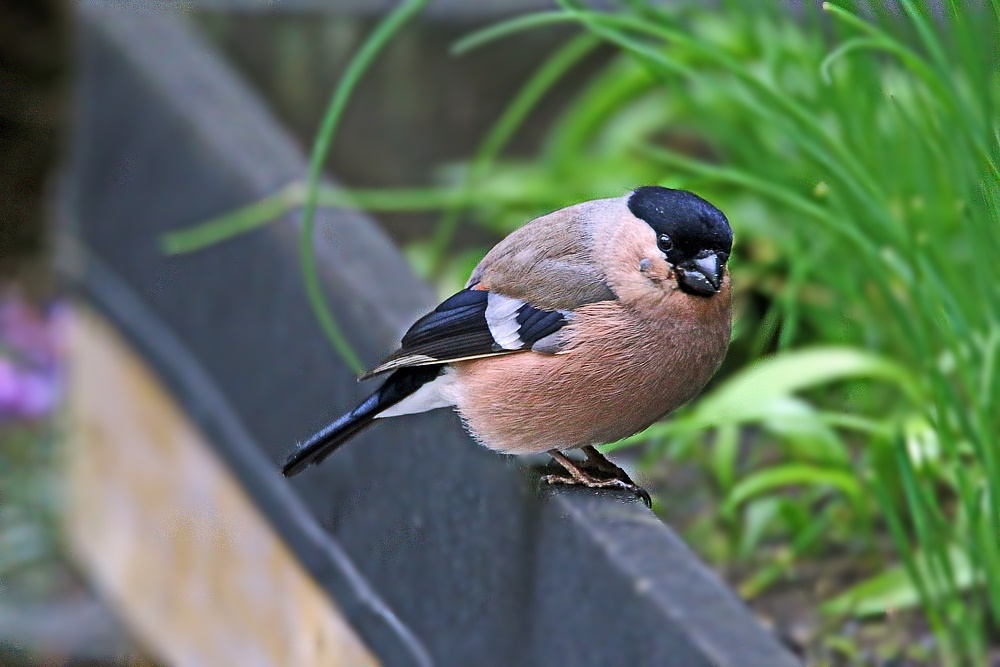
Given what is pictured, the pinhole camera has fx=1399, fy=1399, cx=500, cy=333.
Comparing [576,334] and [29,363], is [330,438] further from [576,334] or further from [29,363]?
[29,363]

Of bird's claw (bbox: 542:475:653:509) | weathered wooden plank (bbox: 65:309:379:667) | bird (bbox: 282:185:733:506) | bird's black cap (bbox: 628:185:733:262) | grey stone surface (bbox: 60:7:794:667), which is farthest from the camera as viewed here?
weathered wooden plank (bbox: 65:309:379:667)

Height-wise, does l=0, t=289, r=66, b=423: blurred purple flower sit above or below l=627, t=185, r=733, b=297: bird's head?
below

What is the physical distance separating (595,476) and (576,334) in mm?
396

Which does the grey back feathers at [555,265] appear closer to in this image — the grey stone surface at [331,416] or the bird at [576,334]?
the bird at [576,334]

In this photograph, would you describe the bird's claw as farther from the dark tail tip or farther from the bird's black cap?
the bird's black cap

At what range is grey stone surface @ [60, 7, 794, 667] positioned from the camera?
2.08 m

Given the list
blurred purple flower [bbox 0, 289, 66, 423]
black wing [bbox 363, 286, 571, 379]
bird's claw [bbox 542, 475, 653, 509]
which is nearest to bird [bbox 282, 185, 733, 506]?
black wing [bbox 363, 286, 571, 379]

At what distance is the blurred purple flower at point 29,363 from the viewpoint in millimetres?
4613

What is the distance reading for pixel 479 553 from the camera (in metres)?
2.31

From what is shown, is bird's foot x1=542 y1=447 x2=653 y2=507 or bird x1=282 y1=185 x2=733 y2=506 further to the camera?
bird's foot x1=542 y1=447 x2=653 y2=507

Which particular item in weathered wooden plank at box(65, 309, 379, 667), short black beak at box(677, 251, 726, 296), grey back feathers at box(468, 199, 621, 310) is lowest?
weathered wooden plank at box(65, 309, 379, 667)

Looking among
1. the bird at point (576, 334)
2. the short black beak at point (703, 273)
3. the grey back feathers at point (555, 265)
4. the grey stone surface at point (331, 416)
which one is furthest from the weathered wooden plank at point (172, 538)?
the short black beak at point (703, 273)

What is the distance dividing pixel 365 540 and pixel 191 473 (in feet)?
3.42

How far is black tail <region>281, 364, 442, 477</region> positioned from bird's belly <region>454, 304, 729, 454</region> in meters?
0.08
